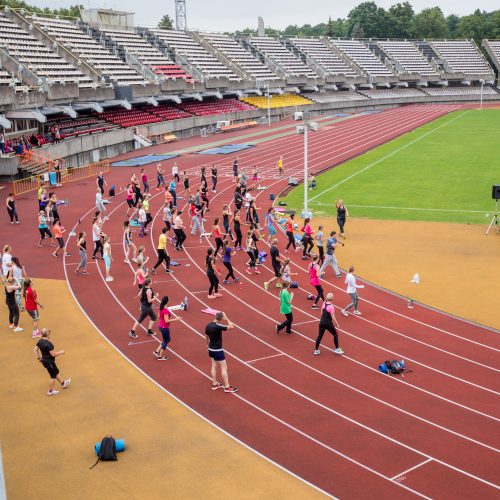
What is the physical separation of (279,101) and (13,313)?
6896 cm

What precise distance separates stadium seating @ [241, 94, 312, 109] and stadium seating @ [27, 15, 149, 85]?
1788 centimetres

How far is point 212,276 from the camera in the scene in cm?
1956

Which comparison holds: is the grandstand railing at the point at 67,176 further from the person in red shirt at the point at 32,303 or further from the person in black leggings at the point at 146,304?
the person in black leggings at the point at 146,304

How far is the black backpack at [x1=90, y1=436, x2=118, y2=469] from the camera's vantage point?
455 inches

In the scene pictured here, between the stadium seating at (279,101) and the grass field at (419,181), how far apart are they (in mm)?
24242

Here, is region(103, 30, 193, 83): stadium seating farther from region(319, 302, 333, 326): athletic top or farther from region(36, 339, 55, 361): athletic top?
region(36, 339, 55, 361): athletic top

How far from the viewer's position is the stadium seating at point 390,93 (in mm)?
97562

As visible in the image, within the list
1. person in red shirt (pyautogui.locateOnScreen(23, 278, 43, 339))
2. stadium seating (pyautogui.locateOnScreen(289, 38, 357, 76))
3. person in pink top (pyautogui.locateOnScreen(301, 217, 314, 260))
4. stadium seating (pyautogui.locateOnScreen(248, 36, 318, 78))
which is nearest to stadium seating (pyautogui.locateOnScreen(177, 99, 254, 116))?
stadium seating (pyautogui.locateOnScreen(248, 36, 318, 78))

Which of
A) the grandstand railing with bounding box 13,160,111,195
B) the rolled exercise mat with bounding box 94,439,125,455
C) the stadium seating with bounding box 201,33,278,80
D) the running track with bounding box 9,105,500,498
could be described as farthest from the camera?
the stadium seating with bounding box 201,33,278,80

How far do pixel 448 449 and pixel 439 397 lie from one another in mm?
2042

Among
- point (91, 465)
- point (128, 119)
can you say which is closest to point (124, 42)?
point (128, 119)

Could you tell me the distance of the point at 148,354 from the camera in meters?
16.2

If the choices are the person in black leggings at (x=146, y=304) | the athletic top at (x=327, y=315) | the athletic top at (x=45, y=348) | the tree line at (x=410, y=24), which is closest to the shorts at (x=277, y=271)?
the person in black leggings at (x=146, y=304)

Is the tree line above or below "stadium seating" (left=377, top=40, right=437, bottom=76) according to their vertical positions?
above
